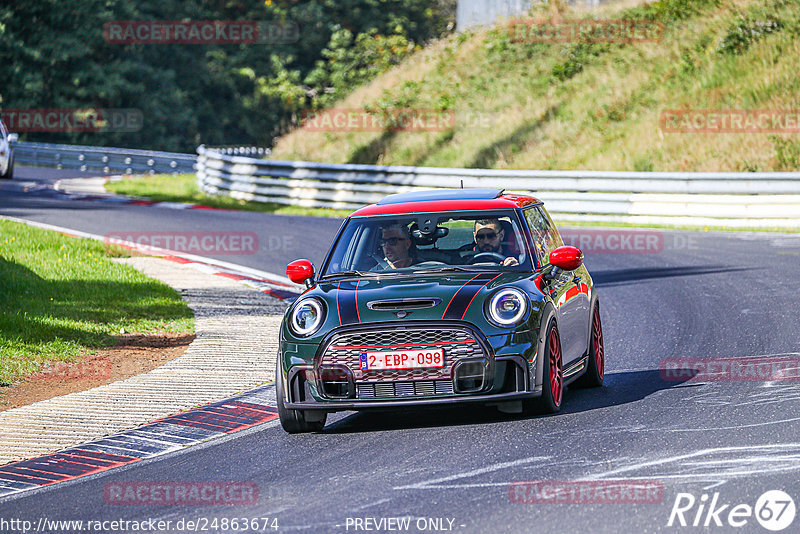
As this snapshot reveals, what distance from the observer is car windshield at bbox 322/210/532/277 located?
880 centimetres

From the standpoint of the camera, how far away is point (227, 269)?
1836 centimetres

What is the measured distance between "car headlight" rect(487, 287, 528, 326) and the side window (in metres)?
0.90

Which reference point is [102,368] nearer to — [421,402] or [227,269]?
[421,402]

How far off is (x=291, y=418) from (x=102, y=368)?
3.76 meters

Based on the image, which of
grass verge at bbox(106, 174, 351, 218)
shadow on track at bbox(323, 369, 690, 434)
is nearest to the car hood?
shadow on track at bbox(323, 369, 690, 434)

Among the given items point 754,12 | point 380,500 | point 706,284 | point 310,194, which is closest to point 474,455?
point 380,500

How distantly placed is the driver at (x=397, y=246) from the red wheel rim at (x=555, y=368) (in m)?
1.21

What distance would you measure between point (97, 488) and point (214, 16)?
55.8 m

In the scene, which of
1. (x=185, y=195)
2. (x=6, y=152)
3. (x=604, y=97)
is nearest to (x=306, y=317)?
(x=185, y=195)

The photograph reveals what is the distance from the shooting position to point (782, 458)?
264 inches

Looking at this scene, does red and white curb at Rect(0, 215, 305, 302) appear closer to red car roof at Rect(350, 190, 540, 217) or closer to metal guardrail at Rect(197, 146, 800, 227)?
red car roof at Rect(350, 190, 540, 217)

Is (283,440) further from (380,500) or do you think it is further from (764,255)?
(764,255)

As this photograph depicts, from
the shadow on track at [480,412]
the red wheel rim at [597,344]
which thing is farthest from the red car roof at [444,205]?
the shadow on track at [480,412]

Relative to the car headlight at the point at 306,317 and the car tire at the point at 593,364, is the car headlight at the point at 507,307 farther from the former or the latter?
the car tire at the point at 593,364
